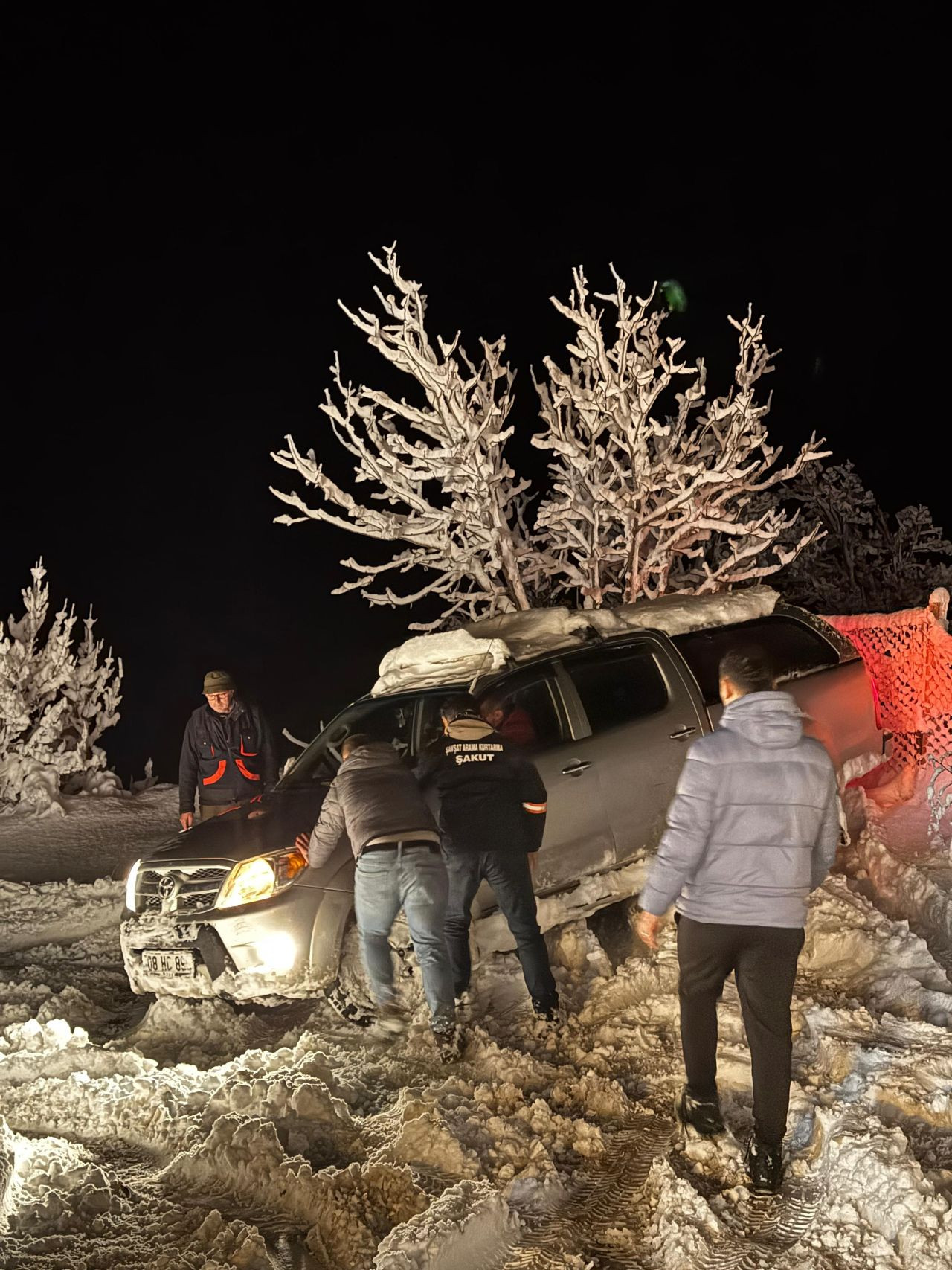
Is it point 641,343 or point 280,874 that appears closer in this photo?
point 280,874

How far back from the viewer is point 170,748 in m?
51.6

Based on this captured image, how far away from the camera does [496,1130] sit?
411cm

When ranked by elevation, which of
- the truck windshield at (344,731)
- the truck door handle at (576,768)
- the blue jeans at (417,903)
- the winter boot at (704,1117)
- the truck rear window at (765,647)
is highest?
the truck rear window at (765,647)

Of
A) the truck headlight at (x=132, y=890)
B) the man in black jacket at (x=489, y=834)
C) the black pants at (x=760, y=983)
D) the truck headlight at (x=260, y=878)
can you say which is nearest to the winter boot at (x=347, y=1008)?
the man in black jacket at (x=489, y=834)

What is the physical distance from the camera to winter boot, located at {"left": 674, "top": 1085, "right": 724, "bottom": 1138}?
3.86m

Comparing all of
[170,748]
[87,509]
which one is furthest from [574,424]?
[87,509]

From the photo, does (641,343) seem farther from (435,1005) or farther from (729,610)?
(435,1005)

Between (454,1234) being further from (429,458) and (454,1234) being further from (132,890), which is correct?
(429,458)

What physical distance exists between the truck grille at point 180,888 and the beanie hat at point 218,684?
1911 millimetres

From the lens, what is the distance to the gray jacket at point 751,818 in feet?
11.8

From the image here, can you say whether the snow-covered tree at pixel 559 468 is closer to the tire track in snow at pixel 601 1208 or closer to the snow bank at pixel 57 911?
the snow bank at pixel 57 911

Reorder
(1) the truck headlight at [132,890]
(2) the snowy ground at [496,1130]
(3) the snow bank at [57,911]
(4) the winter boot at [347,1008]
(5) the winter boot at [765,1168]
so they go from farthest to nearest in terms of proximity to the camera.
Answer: (3) the snow bank at [57,911] < (1) the truck headlight at [132,890] < (4) the winter boot at [347,1008] < (5) the winter boot at [765,1168] < (2) the snowy ground at [496,1130]

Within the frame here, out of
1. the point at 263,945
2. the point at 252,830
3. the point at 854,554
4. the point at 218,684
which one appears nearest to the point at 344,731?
the point at 252,830

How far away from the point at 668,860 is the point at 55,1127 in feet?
9.30
